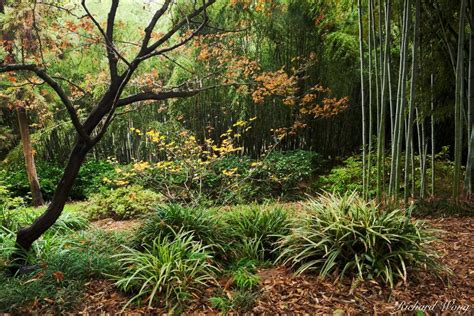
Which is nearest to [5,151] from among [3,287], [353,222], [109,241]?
[109,241]

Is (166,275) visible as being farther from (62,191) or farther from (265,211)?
(265,211)

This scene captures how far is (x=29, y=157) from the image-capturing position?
690 cm

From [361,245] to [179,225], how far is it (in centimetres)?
141

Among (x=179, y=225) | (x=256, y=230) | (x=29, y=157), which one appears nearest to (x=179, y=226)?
(x=179, y=225)

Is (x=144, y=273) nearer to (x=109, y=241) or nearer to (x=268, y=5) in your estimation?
(x=109, y=241)

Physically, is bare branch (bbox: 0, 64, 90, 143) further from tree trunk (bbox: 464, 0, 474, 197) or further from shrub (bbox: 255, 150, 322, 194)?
shrub (bbox: 255, 150, 322, 194)

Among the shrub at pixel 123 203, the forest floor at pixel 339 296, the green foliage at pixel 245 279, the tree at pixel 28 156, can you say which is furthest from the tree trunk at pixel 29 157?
the green foliage at pixel 245 279

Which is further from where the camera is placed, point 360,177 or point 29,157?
point 29,157

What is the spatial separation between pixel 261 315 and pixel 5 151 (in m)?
8.50

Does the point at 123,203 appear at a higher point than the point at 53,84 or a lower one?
lower

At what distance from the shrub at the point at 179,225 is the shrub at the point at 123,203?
7.39 feet

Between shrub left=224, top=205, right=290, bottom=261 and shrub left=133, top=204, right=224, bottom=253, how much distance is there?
15 centimetres

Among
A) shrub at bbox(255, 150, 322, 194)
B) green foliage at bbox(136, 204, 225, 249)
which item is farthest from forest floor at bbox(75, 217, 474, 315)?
shrub at bbox(255, 150, 322, 194)

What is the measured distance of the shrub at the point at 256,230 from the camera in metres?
2.81
